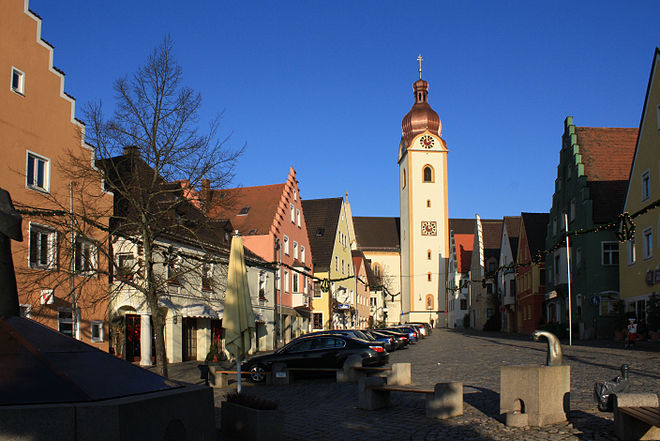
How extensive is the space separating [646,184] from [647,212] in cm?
167

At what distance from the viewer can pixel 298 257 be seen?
5078 centimetres

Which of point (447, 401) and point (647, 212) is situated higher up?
point (647, 212)

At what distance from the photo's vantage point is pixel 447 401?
1170 centimetres

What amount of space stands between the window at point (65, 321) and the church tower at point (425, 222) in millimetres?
84207

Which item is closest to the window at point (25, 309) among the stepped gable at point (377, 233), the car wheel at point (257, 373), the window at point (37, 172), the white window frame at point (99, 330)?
the white window frame at point (99, 330)

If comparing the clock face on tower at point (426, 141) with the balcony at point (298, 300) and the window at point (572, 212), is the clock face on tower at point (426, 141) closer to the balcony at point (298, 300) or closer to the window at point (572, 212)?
the window at point (572, 212)

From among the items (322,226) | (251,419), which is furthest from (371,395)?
(322,226)

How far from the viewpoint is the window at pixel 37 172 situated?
2261cm

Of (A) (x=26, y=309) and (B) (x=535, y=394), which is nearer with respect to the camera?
(B) (x=535, y=394)

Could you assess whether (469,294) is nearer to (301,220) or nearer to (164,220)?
(301,220)

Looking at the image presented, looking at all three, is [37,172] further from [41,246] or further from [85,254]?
[85,254]

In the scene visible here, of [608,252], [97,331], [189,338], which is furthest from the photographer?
[608,252]

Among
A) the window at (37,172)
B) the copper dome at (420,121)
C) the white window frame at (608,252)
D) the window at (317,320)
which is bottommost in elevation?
the window at (317,320)

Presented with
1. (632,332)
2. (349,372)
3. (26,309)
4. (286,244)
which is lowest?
(349,372)
